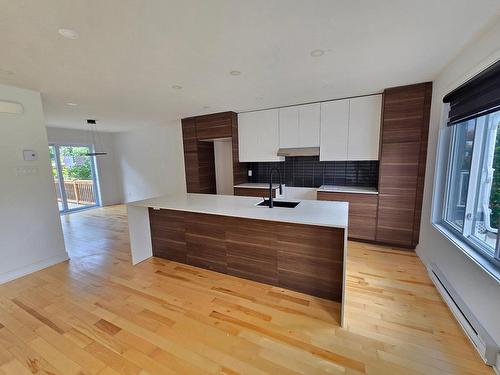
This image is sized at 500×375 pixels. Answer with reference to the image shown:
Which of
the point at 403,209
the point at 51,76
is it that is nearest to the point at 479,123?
the point at 403,209

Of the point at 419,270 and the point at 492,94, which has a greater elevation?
the point at 492,94

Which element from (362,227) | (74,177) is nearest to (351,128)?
(362,227)

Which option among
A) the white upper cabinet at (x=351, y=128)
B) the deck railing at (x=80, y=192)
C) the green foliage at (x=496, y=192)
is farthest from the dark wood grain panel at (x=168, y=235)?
the deck railing at (x=80, y=192)

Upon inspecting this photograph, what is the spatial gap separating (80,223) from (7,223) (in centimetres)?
265

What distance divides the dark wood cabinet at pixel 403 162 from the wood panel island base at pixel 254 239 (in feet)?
4.15

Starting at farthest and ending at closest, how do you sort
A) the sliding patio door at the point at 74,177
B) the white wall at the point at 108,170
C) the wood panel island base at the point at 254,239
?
the white wall at the point at 108,170 → the sliding patio door at the point at 74,177 → the wood panel island base at the point at 254,239

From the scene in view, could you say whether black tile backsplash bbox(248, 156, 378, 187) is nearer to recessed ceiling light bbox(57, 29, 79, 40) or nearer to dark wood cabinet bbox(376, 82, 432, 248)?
dark wood cabinet bbox(376, 82, 432, 248)

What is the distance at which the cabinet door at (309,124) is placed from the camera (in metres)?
3.62

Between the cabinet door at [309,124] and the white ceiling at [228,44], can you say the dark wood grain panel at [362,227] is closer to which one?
the cabinet door at [309,124]

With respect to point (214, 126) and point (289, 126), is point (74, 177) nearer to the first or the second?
point (214, 126)

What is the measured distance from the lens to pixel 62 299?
2.20 m

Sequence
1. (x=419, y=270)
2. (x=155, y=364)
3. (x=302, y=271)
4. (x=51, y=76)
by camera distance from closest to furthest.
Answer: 1. (x=155, y=364)
2. (x=302, y=271)
3. (x=51, y=76)
4. (x=419, y=270)

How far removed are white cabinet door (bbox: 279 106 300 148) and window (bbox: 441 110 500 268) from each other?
2092 millimetres

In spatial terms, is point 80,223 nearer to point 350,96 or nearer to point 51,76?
point 51,76
